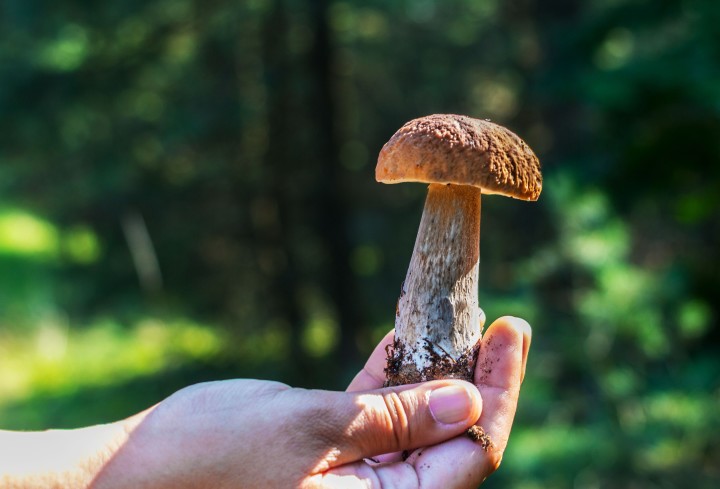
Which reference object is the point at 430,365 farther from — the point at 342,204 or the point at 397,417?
the point at 342,204

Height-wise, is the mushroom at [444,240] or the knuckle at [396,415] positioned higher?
the mushroom at [444,240]

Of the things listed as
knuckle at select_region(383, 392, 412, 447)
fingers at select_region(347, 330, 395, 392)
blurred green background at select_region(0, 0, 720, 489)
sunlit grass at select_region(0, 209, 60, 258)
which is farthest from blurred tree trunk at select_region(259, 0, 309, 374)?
sunlit grass at select_region(0, 209, 60, 258)

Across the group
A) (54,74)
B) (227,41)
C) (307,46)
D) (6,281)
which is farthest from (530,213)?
(6,281)

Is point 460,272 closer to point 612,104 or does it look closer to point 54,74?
point 612,104

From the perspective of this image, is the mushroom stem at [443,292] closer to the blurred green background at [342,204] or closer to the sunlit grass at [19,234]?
the blurred green background at [342,204]

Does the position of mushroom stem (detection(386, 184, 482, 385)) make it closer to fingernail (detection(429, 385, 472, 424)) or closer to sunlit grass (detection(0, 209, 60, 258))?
fingernail (detection(429, 385, 472, 424))

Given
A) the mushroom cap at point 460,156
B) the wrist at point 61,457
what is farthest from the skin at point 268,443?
the mushroom cap at point 460,156

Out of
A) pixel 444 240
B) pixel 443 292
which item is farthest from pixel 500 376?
pixel 444 240
